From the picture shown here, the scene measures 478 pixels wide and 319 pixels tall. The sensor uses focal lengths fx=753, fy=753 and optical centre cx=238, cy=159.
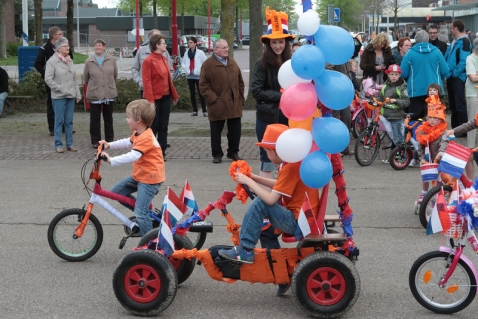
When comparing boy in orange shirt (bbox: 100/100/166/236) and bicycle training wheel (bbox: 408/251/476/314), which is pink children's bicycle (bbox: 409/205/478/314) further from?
boy in orange shirt (bbox: 100/100/166/236)

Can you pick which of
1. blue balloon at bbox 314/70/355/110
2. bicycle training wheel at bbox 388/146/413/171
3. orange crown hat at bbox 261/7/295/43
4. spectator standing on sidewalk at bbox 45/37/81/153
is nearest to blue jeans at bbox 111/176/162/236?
blue balloon at bbox 314/70/355/110

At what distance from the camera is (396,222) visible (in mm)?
7977

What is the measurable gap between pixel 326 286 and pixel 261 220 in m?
0.65

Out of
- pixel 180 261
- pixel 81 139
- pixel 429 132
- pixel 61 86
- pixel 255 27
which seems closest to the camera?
pixel 180 261

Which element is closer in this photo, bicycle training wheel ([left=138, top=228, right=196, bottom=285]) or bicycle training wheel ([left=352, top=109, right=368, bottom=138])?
bicycle training wheel ([left=138, top=228, right=196, bottom=285])

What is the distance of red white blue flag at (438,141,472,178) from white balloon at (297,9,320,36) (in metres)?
1.28

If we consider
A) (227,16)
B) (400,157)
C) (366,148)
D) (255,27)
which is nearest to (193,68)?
(227,16)

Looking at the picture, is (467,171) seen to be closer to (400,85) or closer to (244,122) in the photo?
(400,85)

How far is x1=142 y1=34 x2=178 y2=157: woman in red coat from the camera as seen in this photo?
11319mm

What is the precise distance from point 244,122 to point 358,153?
15.5 ft

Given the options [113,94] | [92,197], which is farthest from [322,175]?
[113,94]

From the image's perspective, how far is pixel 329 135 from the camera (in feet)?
17.0

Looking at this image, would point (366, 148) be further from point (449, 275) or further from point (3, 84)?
point (3, 84)

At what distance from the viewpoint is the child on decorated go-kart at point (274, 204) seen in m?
5.28
